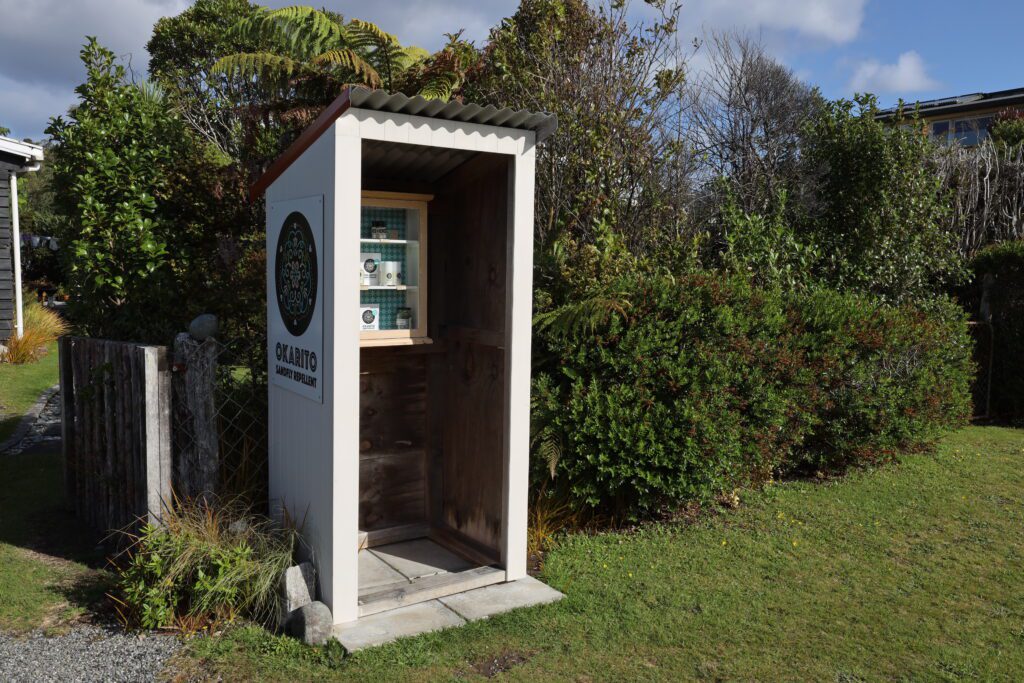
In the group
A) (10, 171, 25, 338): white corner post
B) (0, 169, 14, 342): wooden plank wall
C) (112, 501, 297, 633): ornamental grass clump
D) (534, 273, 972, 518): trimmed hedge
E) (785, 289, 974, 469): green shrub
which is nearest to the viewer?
(112, 501, 297, 633): ornamental grass clump

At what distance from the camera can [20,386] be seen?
12.1 m

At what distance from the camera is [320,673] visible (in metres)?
4.04

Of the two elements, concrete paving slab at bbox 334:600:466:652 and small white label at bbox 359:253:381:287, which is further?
small white label at bbox 359:253:381:287

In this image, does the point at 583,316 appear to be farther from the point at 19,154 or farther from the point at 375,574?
the point at 19,154

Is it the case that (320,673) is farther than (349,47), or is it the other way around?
(349,47)

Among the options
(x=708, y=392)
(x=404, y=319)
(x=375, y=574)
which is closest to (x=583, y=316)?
(x=708, y=392)

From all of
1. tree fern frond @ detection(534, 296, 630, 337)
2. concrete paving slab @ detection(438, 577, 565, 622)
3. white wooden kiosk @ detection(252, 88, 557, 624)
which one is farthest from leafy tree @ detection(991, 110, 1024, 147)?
concrete paving slab @ detection(438, 577, 565, 622)

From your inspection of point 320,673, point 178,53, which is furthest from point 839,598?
point 178,53

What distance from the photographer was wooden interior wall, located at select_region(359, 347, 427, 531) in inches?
233

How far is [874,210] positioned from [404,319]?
27.4 ft

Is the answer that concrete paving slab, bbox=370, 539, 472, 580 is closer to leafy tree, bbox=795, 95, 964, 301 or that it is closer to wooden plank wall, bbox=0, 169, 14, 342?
leafy tree, bbox=795, 95, 964, 301

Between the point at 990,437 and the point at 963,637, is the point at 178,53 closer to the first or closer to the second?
the point at 990,437

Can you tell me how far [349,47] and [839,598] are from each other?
7.71m

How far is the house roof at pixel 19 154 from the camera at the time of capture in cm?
1421
